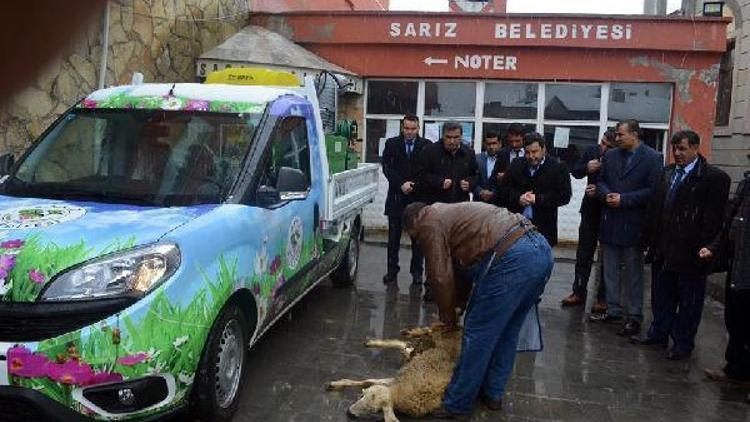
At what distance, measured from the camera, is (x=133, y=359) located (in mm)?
3061

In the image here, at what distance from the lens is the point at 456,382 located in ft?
13.5

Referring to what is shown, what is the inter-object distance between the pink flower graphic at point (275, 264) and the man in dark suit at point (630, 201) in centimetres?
330

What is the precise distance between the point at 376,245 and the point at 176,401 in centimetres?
784

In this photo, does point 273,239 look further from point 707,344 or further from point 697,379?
point 707,344

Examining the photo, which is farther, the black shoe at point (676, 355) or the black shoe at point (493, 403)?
the black shoe at point (676, 355)

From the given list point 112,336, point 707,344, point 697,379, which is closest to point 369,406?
point 112,336

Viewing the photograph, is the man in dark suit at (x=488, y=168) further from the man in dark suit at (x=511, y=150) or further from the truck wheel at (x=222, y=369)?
the truck wheel at (x=222, y=369)

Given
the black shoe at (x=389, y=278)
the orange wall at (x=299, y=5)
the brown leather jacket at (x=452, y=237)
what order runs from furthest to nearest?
1. the orange wall at (x=299, y=5)
2. the black shoe at (x=389, y=278)
3. the brown leather jacket at (x=452, y=237)

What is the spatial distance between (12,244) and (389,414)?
88.4 inches

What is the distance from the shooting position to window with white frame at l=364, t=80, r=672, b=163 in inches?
465

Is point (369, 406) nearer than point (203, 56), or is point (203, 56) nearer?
point (369, 406)

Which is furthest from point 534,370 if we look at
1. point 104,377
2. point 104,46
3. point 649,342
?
point 104,46

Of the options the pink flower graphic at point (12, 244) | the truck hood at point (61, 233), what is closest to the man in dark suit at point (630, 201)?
the truck hood at point (61, 233)

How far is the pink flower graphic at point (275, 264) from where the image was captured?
439 centimetres
